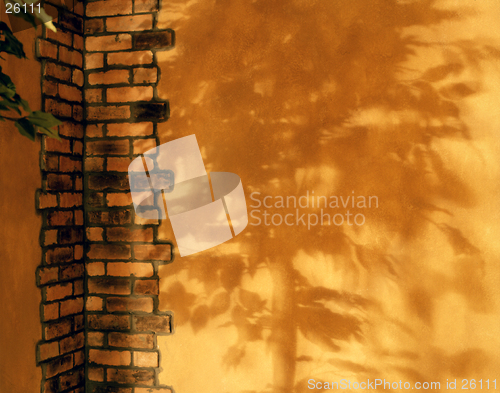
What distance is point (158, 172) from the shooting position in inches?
57.6

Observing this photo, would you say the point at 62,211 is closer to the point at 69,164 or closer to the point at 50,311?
the point at 69,164

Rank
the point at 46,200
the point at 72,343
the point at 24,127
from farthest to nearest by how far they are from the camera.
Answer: the point at 72,343 < the point at 46,200 < the point at 24,127

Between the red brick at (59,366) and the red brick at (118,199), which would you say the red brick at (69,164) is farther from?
the red brick at (59,366)

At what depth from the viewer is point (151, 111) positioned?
1.46m

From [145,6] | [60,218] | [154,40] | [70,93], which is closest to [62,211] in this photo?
[60,218]

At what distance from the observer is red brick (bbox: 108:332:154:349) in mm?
1457

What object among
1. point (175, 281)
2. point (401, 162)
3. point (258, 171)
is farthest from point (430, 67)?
point (175, 281)

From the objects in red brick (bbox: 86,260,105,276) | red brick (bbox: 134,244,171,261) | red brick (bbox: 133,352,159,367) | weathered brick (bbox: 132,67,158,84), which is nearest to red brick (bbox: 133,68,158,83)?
weathered brick (bbox: 132,67,158,84)

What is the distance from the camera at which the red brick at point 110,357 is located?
57.6 inches

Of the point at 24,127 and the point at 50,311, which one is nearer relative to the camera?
the point at 24,127

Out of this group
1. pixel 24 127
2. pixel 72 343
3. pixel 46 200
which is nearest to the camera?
pixel 24 127

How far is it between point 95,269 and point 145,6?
115 centimetres

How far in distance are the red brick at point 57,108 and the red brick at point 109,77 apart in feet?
0.53

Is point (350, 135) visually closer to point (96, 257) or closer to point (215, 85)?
point (215, 85)
